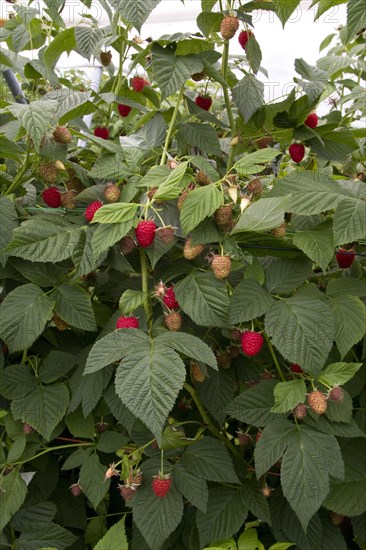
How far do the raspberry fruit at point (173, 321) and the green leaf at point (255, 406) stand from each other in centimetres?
18

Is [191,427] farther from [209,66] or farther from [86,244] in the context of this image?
[209,66]

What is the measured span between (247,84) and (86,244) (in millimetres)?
451

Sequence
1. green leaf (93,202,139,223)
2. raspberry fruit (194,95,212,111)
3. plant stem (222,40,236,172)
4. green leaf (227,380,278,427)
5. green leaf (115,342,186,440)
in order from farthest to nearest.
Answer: raspberry fruit (194,95,212,111) < plant stem (222,40,236,172) < green leaf (227,380,278,427) < green leaf (93,202,139,223) < green leaf (115,342,186,440)

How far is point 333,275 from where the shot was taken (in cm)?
130

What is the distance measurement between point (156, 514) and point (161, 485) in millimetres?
56

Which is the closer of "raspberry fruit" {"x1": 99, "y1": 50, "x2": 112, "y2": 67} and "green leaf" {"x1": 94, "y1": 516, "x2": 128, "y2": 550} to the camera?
"green leaf" {"x1": 94, "y1": 516, "x2": 128, "y2": 550}

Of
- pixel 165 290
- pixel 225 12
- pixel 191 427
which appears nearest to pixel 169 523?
pixel 191 427

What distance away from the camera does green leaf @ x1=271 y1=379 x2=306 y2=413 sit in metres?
1.08

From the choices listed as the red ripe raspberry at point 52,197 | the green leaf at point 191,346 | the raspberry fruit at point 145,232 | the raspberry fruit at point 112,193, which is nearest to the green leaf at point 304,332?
the green leaf at point 191,346

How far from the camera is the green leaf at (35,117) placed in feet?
3.69

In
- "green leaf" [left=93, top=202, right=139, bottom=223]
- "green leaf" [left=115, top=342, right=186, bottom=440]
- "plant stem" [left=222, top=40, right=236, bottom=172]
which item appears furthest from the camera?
"plant stem" [left=222, top=40, right=236, bottom=172]

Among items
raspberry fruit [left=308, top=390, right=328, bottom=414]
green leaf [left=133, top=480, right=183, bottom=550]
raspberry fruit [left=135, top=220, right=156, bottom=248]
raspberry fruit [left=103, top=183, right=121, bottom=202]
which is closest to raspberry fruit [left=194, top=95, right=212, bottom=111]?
raspberry fruit [left=103, top=183, right=121, bottom=202]

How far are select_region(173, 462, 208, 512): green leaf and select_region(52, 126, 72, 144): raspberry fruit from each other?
2.01ft

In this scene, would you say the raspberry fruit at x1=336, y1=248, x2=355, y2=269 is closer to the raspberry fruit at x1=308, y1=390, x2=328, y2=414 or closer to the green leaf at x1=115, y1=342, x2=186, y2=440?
the raspberry fruit at x1=308, y1=390, x2=328, y2=414
